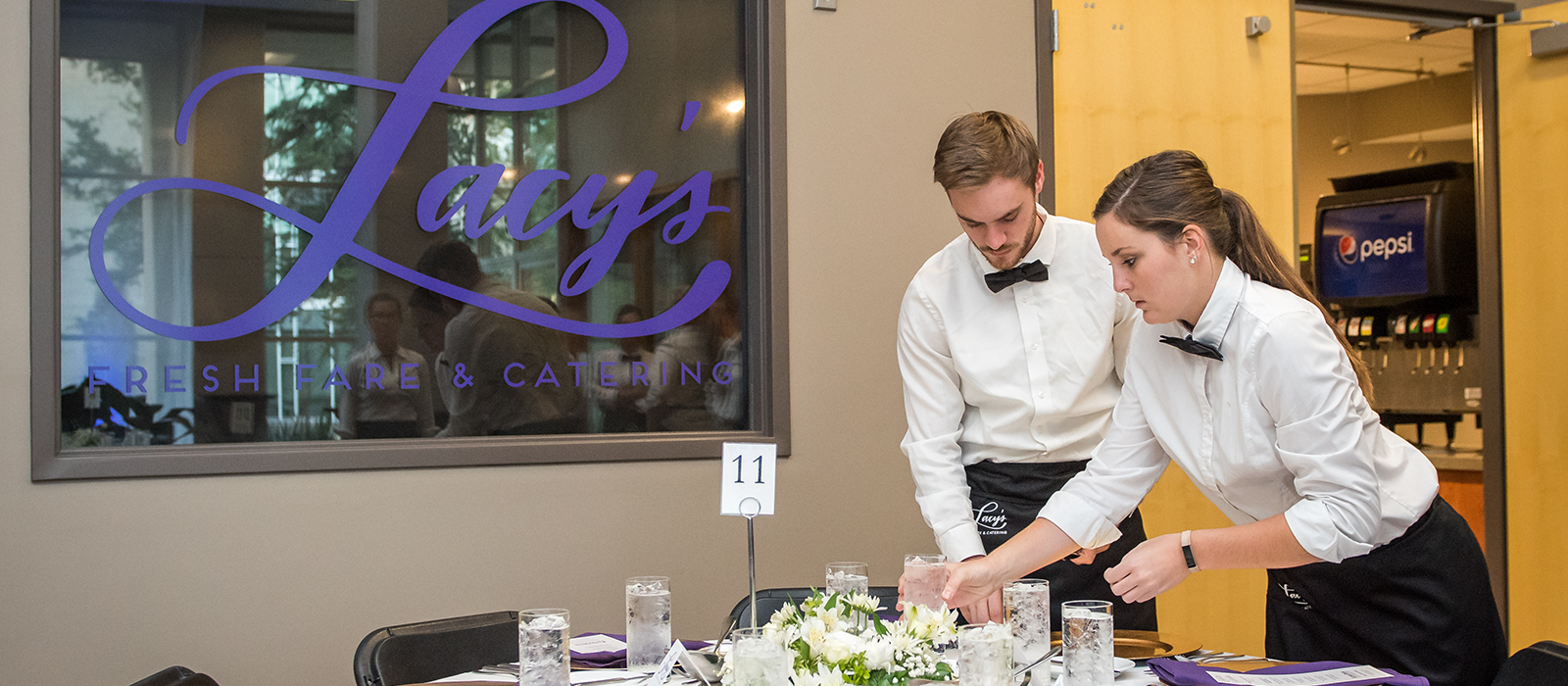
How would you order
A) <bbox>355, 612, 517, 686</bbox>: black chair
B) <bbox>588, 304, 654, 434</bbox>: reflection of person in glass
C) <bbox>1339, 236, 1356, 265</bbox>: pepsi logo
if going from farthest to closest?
A: <bbox>1339, 236, 1356, 265</bbox>: pepsi logo → <bbox>588, 304, 654, 434</bbox>: reflection of person in glass → <bbox>355, 612, 517, 686</bbox>: black chair

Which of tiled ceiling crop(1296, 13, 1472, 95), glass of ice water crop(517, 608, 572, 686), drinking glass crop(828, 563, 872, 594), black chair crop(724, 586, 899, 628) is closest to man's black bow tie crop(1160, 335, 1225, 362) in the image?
drinking glass crop(828, 563, 872, 594)

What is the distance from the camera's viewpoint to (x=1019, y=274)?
2.47 metres

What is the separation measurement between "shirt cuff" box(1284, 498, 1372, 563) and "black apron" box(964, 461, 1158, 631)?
1.98 ft

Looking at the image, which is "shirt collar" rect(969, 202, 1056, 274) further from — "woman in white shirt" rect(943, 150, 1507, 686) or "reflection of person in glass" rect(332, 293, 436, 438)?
"reflection of person in glass" rect(332, 293, 436, 438)

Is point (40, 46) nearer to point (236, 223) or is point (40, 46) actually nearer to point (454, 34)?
point (236, 223)

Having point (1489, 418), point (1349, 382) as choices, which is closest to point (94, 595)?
point (1349, 382)

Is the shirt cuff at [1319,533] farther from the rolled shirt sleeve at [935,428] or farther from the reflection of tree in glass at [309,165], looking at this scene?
the reflection of tree in glass at [309,165]

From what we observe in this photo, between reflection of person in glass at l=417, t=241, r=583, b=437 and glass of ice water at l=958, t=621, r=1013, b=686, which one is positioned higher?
reflection of person in glass at l=417, t=241, r=583, b=437

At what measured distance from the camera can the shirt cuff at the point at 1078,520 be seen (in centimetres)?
215

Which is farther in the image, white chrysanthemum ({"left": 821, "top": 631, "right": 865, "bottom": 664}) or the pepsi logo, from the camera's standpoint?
the pepsi logo

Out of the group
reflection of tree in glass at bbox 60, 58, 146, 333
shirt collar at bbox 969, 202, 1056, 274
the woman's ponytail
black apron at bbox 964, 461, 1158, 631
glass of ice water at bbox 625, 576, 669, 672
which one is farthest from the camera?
reflection of tree in glass at bbox 60, 58, 146, 333

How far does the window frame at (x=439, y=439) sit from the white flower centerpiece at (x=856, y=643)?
1.88 m

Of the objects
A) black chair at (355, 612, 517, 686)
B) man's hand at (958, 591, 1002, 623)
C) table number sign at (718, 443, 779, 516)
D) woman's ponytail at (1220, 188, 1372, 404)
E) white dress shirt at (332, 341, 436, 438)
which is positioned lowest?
black chair at (355, 612, 517, 686)

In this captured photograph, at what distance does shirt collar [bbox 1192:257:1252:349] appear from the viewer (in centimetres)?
193
